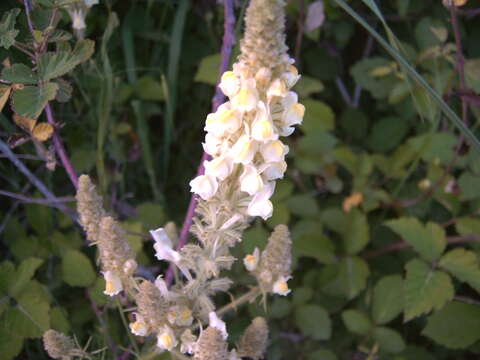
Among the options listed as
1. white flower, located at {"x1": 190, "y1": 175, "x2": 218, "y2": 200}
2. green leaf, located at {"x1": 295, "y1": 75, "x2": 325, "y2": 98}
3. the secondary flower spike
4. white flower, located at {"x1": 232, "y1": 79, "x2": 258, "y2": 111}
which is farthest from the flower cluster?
green leaf, located at {"x1": 295, "y1": 75, "x2": 325, "y2": 98}

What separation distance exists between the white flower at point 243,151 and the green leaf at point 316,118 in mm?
1089

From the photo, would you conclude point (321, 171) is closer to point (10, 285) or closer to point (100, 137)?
point (100, 137)

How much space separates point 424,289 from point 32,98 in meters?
1.37

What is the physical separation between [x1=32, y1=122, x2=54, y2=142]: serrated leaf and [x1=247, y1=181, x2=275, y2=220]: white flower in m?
0.80

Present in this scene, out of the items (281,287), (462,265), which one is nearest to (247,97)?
(281,287)

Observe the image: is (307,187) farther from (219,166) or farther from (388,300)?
(219,166)

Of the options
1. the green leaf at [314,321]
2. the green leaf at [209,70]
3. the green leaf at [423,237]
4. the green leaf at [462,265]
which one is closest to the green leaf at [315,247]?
the green leaf at [314,321]

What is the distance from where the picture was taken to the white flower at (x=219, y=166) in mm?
1148

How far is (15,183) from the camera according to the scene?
6.66ft

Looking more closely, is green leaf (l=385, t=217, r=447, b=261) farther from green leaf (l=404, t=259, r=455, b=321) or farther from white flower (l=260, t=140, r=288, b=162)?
white flower (l=260, t=140, r=288, b=162)

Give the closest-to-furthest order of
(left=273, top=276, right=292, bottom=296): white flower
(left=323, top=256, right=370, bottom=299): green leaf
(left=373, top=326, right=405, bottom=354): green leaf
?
(left=273, top=276, right=292, bottom=296): white flower, (left=373, top=326, right=405, bottom=354): green leaf, (left=323, top=256, right=370, bottom=299): green leaf

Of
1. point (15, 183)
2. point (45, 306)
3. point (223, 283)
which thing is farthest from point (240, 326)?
point (15, 183)

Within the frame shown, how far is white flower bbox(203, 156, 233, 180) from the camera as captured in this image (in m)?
1.15

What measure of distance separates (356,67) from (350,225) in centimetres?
78
